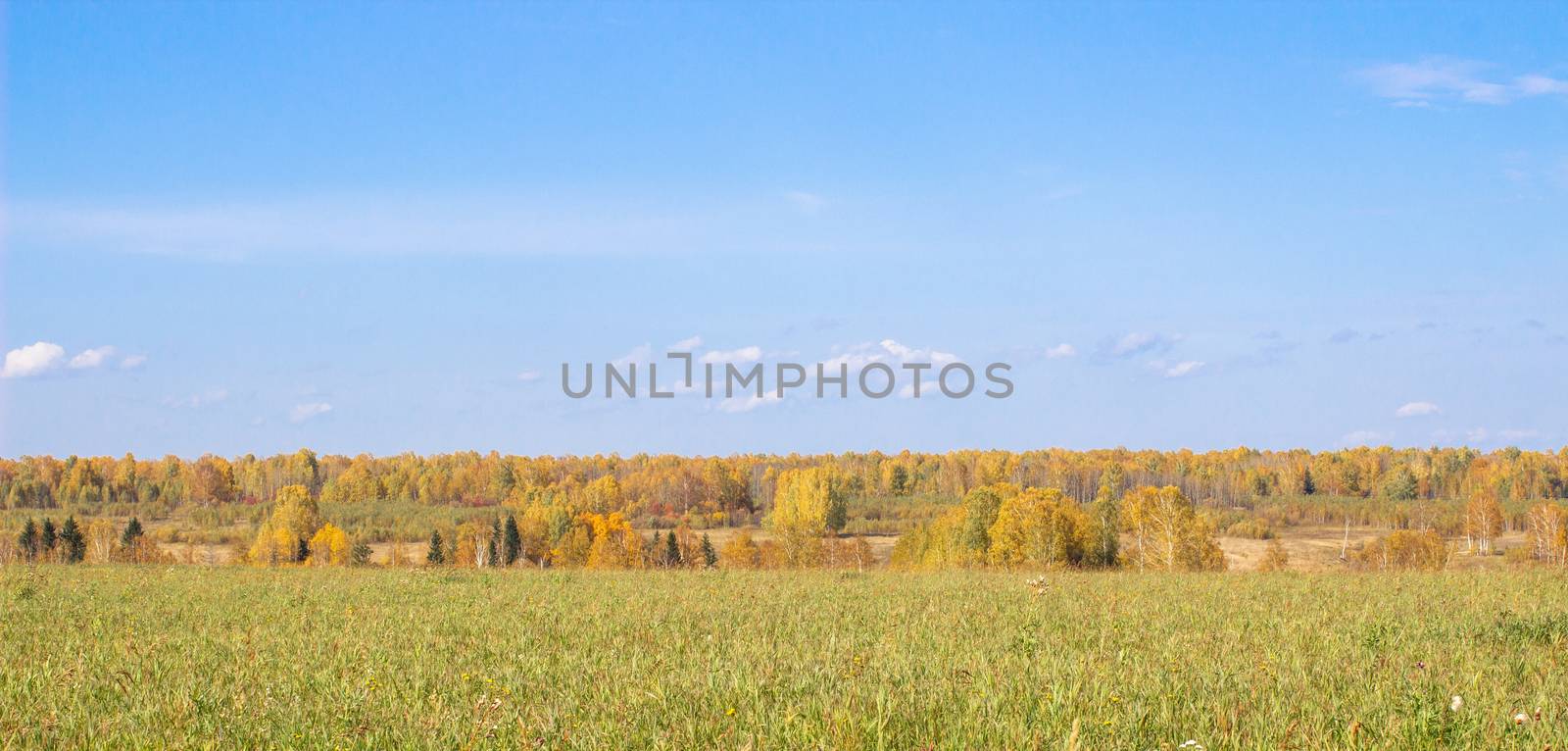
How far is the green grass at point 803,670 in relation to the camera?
6.88 meters

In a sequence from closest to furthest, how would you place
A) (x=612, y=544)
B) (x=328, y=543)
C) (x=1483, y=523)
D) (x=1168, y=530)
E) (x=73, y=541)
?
(x=1168, y=530) → (x=73, y=541) → (x=612, y=544) → (x=328, y=543) → (x=1483, y=523)

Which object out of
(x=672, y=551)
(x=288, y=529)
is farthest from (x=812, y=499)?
(x=672, y=551)

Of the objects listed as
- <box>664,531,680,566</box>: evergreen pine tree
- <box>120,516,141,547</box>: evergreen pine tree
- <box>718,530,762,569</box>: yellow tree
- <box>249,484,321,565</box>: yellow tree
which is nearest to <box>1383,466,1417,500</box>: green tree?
<box>718,530,762,569</box>: yellow tree

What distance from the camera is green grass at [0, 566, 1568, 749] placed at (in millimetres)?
6875

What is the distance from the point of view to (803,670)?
356 inches

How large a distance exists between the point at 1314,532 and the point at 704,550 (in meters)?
101

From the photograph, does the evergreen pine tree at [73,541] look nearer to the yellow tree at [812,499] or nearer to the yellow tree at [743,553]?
the yellow tree at [743,553]

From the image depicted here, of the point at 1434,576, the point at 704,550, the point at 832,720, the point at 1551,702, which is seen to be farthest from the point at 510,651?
the point at 704,550

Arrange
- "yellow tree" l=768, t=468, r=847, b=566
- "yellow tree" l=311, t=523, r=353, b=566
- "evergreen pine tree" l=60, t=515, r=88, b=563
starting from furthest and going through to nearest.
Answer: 1. "yellow tree" l=768, t=468, r=847, b=566
2. "yellow tree" l=311, t=523, r=353, b=566
3. "evergreen pine tree" l=60, t=515, r=88, b=563

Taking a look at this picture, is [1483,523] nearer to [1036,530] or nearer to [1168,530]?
[1168,530]

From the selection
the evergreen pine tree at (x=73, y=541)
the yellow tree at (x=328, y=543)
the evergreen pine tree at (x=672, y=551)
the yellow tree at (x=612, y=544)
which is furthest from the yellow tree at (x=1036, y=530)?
the yellow tree at (x=328, y=543)

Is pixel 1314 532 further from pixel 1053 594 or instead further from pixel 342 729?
pixel 342 729

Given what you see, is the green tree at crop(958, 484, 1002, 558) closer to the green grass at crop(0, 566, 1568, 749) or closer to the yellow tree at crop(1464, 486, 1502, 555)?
the green grass at crop(0, 566, 1568, 749)

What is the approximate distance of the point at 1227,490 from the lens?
643 feet
